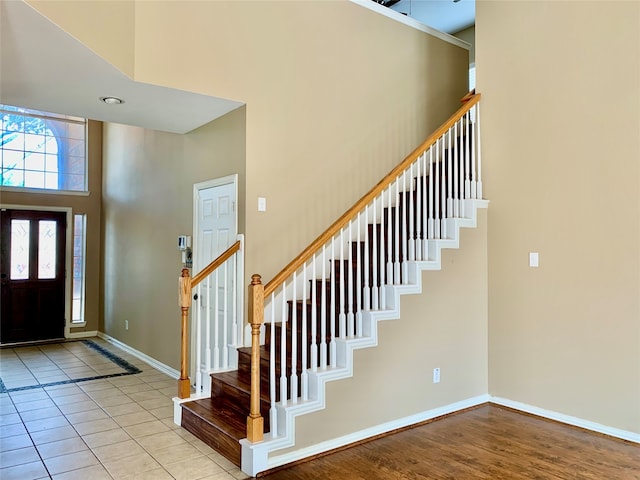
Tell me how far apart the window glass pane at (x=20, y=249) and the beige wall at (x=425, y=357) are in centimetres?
615

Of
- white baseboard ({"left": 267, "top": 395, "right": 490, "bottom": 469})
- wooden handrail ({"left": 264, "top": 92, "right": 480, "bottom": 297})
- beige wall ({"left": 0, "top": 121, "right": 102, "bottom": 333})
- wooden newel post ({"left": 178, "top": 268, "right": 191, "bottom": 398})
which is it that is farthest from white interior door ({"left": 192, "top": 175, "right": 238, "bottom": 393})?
beige wall ({"left": 0, "top": 121, "right": 102, "bottom": 333})

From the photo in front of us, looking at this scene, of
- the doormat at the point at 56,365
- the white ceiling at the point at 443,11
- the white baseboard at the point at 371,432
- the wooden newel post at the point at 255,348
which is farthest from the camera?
the white ceiling at the point at 443,11

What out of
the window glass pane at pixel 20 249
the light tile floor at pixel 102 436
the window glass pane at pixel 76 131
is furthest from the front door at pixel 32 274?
the light tile floor at pixel 102 436

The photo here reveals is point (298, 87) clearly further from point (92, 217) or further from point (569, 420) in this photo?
point (92, 217)

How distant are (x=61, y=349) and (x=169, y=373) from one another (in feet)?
8.40

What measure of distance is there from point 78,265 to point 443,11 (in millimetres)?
6845

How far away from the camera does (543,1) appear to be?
13.5 feet

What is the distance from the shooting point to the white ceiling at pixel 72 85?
281 cm

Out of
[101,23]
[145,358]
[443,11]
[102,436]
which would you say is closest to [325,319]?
[102,436]

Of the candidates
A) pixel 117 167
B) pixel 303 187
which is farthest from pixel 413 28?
pixel 117 167

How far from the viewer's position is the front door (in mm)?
7082

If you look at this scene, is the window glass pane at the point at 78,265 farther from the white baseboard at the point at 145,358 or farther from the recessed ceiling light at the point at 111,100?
the recessed ceiling light at the point at 111,100

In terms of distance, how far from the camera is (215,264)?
12.8 ft

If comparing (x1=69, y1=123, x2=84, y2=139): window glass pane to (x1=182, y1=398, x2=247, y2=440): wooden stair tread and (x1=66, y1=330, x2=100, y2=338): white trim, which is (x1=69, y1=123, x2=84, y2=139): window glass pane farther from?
(x1=182, y1=398, x2=247, y2=440): wooden stair tread
